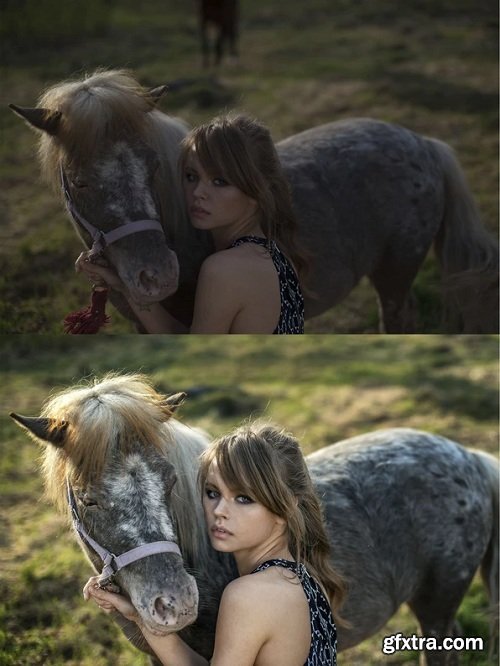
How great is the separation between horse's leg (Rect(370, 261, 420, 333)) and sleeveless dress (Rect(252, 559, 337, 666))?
1937 millimetres

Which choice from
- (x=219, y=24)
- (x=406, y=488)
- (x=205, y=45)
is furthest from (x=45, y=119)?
(x=219, y=24)

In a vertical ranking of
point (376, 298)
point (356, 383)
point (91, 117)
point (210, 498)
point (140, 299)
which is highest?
point (91, 117)

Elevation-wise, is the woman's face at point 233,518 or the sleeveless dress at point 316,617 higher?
the woman's face at point 233,518

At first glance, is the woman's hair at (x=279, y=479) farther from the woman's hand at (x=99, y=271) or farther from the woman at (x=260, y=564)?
the woman's hand at (x=99, y=271)

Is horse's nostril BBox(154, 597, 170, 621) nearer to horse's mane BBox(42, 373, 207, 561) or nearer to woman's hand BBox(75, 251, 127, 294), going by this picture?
horse's mane BBox(42, 373, 207, 561)

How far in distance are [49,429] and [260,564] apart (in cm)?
63

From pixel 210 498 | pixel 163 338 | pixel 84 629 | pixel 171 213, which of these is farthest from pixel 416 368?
pixel 210 498

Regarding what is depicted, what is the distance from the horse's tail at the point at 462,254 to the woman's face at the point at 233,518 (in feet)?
6.62

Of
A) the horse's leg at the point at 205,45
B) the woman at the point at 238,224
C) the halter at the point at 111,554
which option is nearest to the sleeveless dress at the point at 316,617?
the halter at the point at 111,554

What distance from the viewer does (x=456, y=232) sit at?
13.0 feet

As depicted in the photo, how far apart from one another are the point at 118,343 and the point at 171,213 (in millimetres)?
3690

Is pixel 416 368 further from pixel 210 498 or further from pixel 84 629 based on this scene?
pixel 210 498

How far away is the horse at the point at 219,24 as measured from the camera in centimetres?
828

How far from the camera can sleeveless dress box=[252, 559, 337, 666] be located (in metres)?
2.14
